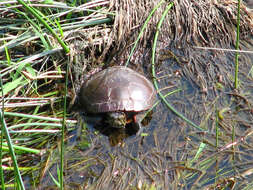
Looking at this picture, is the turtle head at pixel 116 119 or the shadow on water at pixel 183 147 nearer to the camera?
the shadow on water at pixel 183 147

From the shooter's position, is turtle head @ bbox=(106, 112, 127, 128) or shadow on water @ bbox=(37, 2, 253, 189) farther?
→ turtle head @ bbox=(106, 112, 127, 128)

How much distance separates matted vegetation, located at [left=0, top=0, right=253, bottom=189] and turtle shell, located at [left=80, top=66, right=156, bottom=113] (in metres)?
0.19

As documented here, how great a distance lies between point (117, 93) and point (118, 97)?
0.14ft

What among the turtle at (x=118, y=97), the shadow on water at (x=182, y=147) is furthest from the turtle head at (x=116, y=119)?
the shadow on water at (x=182, y=147)

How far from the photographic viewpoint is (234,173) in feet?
9.41

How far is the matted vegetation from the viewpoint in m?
2.93

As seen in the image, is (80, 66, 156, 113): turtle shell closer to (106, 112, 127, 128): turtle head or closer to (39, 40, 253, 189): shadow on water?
(106, 112, 127, 128): turtle head

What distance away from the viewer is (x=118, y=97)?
135 inches

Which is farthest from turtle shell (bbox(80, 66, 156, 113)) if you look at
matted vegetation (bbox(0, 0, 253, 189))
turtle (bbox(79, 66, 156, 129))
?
matted vegetation (bbox(0, 0, 253, 189))

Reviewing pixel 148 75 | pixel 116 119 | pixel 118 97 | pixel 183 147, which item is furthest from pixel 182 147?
pixel 148 75

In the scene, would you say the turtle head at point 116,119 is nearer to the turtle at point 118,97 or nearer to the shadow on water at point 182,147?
Result: the turtle at point 118,97

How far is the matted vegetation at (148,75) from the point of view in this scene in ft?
9.61

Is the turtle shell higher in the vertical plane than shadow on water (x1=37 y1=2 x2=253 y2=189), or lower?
higher

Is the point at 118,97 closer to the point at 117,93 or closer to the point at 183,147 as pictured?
the point at 117,93
